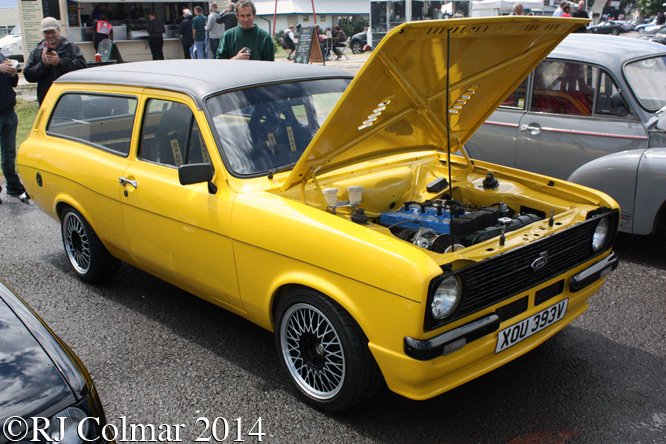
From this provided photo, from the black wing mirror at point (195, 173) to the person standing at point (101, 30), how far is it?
42.7 ft

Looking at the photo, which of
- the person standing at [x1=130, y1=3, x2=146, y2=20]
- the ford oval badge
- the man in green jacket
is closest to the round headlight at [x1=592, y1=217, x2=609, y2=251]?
the ford oval badge

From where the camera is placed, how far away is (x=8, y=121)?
6797 mm

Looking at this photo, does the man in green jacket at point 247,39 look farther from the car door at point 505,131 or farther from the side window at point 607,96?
the side window at point 607,96

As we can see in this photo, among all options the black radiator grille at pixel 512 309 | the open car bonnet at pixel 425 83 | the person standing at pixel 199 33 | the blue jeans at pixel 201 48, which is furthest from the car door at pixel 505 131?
the blue jeans at pixel 201 48

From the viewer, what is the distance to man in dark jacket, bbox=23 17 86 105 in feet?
22.0

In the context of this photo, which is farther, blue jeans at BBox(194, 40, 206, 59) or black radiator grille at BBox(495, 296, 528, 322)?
blue jeans at BBox(194, 40, 206, 59)

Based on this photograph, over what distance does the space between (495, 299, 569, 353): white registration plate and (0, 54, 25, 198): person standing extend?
6.32 meters

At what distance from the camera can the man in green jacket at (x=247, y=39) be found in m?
6.69

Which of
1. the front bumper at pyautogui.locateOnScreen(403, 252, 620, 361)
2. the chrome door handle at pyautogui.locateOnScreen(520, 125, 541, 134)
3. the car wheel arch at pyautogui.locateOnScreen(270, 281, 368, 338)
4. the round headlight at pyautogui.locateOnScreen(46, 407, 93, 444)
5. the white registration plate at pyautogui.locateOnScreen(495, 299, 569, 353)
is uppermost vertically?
the chrome door handle at pyautogui.locateOnScreen(520, 125, 541, 134)

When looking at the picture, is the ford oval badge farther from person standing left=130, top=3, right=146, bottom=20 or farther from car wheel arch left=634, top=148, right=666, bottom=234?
person standing left=130, top=3, right=146, bottom=20

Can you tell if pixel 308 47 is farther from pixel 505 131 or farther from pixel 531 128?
pixel 531 128

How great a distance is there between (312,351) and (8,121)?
5.70 meters

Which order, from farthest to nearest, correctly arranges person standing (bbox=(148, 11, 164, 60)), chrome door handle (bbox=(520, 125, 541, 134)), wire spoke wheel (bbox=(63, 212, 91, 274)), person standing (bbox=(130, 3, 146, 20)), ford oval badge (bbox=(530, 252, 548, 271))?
person standing (bbox=(130, 3, 146, 20)) → person standing (bbox=(148, 11, 164, 60)) → chrome door handle (bbox=(520, 125, 541, 134)) → wire spoke wheel (bbox=(63, 212, 91, 274)) → ford oval badge (bbox=(530, 252, 548, 271))

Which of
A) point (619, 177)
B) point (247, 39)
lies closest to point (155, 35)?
point (247, 39)
